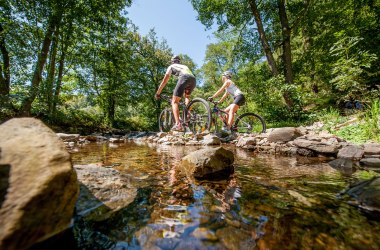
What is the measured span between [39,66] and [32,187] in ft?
41.4

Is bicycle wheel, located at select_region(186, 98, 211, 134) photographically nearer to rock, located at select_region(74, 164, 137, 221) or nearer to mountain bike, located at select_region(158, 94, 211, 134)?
mountain bike, located at select_region(158, 94, 211, 134)

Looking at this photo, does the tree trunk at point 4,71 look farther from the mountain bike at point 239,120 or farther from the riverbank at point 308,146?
the mountain bike at point 239,120

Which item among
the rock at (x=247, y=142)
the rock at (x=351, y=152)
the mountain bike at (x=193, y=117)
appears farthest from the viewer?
the mountain bike at (x=193, y=117)

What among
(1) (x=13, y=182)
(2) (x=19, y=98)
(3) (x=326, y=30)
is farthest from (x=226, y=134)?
(3) (x=326, y=30)

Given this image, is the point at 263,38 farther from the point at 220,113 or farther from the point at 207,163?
the point at 207,163

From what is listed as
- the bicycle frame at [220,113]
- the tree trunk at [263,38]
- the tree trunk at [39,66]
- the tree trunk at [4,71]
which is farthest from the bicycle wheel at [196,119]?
the tree trunk at [4,71]

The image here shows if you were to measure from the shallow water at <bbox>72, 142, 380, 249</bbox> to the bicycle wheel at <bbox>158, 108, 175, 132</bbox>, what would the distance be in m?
5.72

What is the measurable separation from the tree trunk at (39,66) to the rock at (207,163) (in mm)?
10153

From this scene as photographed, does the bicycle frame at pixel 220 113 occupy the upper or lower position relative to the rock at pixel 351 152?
upper

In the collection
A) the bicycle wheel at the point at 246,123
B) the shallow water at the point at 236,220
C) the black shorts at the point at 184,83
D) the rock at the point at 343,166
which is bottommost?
the rock at the point at 343,166

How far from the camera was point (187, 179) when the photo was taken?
2.39m

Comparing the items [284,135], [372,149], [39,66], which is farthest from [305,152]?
[39,66]

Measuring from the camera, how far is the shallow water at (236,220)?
45.1 inches

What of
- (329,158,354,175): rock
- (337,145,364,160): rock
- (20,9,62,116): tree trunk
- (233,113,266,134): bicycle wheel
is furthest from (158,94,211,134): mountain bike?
(20,9,62,116): tree trunk
